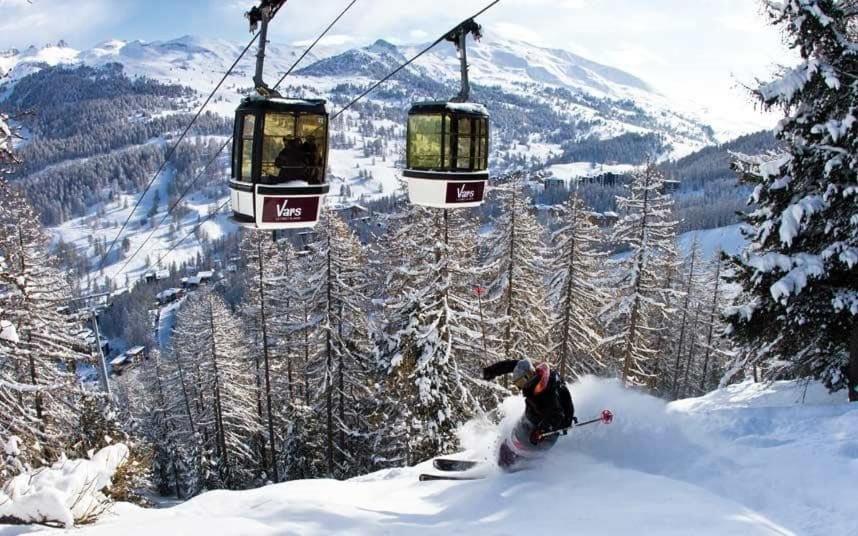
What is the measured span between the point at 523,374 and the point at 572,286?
1769 centimetres

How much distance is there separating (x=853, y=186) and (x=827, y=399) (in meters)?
4.66

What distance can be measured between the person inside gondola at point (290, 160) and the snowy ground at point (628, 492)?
540cm

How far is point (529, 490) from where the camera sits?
8.52 meters

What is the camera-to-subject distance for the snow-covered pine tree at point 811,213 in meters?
10.4

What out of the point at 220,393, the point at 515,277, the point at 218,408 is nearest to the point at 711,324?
the point at 515,277

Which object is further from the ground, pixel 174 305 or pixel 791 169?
pixel 791 169

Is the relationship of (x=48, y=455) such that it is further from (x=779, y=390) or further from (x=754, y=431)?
(x=779, y=390)

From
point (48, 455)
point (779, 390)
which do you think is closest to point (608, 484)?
point (779, 390)

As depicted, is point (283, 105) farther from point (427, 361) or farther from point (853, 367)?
point (427, 361)

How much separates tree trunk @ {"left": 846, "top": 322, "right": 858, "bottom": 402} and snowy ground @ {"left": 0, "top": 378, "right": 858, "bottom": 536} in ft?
6.54

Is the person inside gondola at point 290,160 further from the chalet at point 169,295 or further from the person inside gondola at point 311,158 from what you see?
the chalet at point 169,295

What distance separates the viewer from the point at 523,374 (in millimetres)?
9734

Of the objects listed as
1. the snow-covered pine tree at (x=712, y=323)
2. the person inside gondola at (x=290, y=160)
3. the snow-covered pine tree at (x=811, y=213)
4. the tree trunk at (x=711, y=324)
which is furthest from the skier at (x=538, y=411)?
the snow-covered pine tree at (x=712, y=323)

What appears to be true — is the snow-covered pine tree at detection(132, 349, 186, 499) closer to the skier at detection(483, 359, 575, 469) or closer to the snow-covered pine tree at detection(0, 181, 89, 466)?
the snow-covered pine tree at detection(0, 181, 89, 466)
